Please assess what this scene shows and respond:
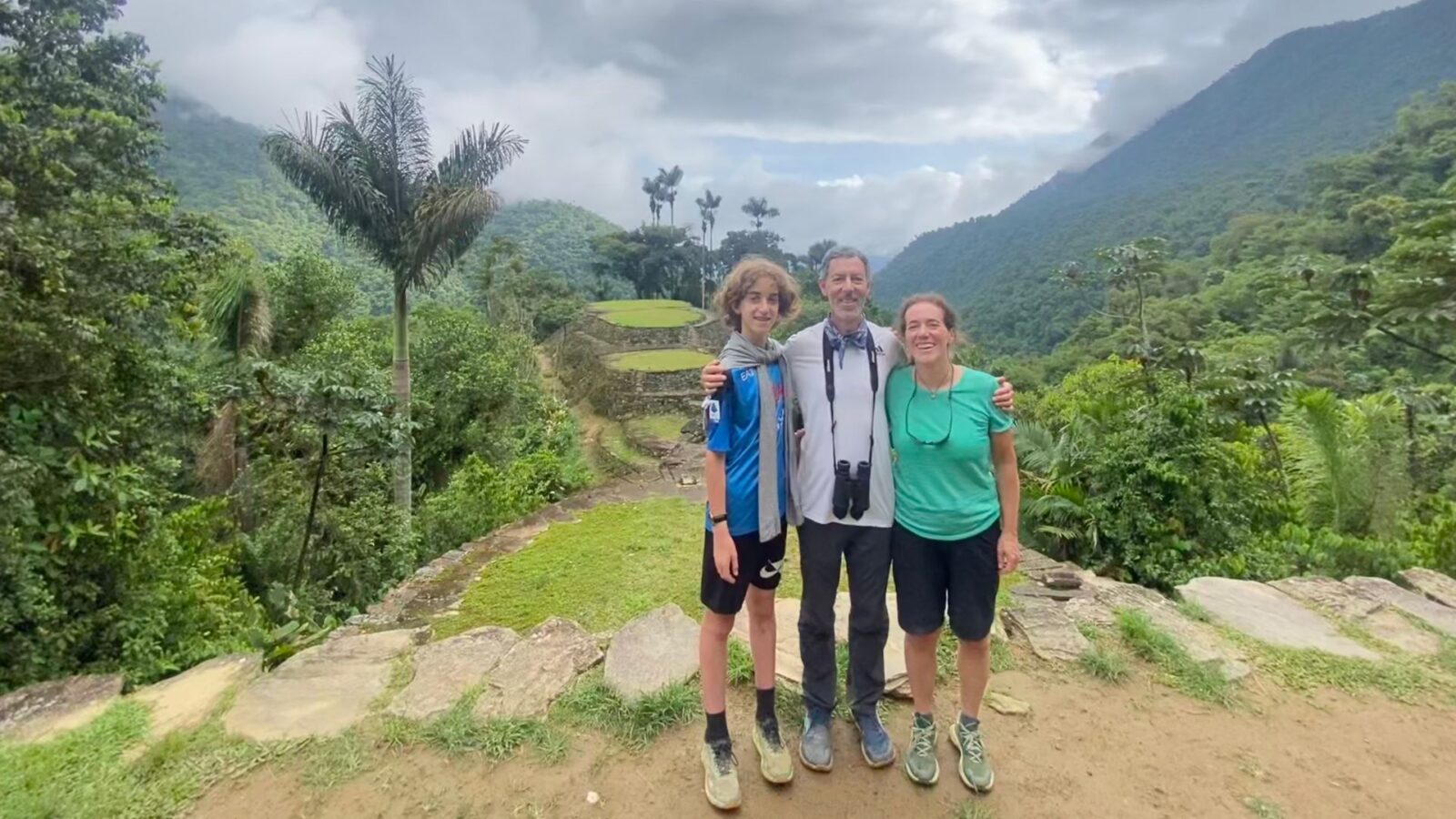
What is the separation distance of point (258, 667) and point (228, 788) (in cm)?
75

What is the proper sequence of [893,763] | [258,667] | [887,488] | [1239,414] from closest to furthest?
[887,488] → [893,763] → [258,667] → [1239,414]

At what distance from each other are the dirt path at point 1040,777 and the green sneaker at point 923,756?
3cm

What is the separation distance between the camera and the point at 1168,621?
296 cm

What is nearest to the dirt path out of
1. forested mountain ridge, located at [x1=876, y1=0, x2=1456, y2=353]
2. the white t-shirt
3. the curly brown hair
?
the white t-shirt

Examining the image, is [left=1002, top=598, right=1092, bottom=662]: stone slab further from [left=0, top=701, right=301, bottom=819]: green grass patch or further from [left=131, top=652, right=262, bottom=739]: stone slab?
[left=131, top=652, right=262, bottom=739]: stone slab

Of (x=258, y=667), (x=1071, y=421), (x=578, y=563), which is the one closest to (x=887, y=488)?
(x=258, y=667)

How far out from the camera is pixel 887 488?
1.83 metres

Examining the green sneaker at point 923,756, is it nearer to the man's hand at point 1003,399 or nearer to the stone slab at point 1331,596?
the man's hand at point 1003,399

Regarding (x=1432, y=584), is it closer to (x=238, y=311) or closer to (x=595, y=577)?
(x=595, y=577)

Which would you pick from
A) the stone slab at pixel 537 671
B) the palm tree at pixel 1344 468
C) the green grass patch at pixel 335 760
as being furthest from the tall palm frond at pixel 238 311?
the palm tree at pixel 1344 468

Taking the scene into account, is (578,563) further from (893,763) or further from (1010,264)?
(1010,264)

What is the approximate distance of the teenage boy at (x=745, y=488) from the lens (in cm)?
175

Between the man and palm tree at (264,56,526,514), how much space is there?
8034 mm

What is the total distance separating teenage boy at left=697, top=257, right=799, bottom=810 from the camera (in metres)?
1.75
